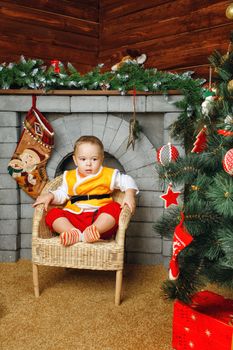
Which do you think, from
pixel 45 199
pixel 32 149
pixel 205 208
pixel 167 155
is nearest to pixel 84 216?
pixel 45 199

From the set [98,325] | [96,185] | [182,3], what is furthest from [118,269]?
[182,3]

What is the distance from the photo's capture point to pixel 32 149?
9.11ft

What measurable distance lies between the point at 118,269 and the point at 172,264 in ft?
1.99

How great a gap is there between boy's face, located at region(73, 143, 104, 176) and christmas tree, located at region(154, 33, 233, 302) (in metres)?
0.71

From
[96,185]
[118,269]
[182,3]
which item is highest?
[182,3]

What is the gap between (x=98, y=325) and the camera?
6.36 ft

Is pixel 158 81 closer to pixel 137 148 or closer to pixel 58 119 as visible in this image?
pixel 137 148

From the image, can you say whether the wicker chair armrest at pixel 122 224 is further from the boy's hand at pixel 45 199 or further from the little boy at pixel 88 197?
the boy's hand at pixel 45 199

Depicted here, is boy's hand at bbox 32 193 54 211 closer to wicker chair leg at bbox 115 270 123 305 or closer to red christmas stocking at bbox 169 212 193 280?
wicker chair leg at bbox 115 270 123 305

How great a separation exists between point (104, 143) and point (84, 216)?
2.16ft

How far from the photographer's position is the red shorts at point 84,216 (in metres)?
2.31

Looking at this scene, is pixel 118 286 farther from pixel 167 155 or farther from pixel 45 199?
pixel 167 155

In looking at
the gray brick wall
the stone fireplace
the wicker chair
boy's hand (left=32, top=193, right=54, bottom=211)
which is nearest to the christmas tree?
the wicker chair

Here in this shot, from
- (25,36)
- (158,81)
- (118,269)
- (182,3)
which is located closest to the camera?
(118,269)
